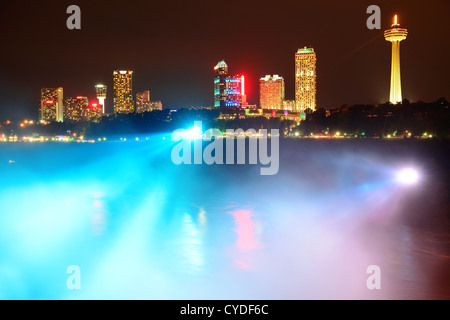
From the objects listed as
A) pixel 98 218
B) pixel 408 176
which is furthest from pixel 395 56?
pixel 98 218

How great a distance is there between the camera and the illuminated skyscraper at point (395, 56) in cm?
13250

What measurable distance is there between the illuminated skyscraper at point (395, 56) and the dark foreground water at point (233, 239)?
93.5 meters

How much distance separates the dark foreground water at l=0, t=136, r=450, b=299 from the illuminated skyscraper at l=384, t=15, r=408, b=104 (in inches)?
3682

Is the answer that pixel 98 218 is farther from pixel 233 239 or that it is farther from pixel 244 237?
pixel 244 237

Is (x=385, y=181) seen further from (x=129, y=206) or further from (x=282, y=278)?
(x=282, y=278)

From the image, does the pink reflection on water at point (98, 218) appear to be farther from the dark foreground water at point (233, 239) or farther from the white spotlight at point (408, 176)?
the white spotlight at point (408, 176)

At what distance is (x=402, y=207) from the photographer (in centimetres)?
2738

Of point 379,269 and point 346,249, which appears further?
point 346,249

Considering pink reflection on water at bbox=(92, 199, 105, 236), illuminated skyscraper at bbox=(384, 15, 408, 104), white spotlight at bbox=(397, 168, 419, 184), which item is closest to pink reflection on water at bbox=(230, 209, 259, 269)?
pink reflection on water at bbox=(92, 199, 105, 236)

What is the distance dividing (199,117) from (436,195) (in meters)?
120

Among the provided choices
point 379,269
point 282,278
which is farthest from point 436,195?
point 282,278

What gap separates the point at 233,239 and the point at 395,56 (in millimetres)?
123901

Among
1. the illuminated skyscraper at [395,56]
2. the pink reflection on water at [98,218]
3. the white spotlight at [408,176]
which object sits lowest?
the pink reflection on water at [98,218]

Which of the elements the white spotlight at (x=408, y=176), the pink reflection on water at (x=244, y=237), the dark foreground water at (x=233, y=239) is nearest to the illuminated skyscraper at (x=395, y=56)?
the dark foreground water at (x=233, y=239)
